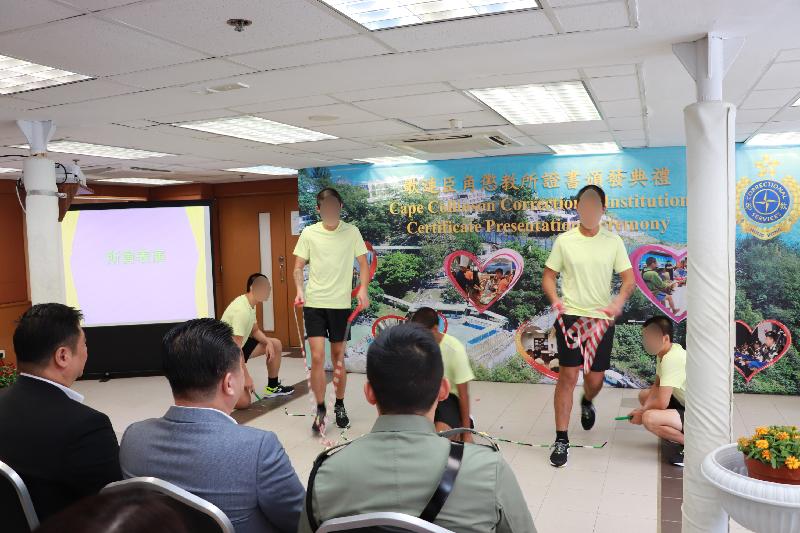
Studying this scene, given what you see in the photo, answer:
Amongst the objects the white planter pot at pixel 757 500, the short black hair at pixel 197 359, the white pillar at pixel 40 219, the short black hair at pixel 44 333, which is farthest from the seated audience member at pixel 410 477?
the white pillar at pixel 40 219

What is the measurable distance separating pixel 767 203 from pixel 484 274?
297 cm

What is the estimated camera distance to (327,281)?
5.80m

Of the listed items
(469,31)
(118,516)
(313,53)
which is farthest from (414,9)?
(118,516)

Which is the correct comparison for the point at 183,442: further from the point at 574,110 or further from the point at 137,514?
the point at 574,110

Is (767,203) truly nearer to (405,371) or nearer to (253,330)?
(253,330)

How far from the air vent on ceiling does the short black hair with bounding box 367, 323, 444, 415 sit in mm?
4440

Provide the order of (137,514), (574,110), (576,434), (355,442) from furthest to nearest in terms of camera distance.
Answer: (576,434), (574,110), (355,442), (137,514)

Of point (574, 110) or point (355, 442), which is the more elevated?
point (574, 110)

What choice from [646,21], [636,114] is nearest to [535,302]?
[636,114]

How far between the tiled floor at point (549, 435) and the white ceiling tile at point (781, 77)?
2.65 meters

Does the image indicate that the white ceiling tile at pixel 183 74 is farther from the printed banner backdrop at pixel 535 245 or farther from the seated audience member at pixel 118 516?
the printed banner backdrop at pixel 535 245

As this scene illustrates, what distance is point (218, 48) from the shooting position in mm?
3340

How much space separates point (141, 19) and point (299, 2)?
699 millimetres

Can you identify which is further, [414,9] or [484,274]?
[484,274]
